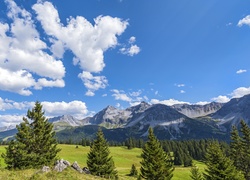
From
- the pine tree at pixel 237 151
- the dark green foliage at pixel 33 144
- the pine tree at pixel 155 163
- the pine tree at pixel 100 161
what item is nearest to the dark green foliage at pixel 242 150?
the pine tree at pixel 237 151

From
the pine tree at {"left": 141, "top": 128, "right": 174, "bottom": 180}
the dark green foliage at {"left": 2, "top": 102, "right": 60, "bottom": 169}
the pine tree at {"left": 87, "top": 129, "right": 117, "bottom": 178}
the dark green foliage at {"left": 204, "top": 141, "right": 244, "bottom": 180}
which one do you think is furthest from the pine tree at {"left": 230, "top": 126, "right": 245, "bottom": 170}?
the dark green foliage at {"left": 2, "top": 102, "right": 60, "bottom": 169}

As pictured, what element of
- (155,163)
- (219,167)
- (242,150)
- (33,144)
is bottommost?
(219,167)

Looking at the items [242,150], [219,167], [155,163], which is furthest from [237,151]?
[155,163]

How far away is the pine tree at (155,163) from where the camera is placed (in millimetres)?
42938

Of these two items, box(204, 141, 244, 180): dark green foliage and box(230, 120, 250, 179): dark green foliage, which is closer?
box(204, 141, 244, 180): dark green foliage

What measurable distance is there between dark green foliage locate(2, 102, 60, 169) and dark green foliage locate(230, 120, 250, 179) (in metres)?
51.2

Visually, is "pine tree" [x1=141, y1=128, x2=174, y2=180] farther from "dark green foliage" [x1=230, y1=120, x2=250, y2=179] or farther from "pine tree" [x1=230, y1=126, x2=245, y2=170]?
"pine tree" [x1=230, y1=126, x2=245, y2=170]

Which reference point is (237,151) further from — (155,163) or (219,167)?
(155,163)

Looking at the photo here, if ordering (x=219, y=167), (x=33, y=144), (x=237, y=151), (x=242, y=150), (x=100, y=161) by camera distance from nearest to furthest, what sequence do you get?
(x=219, y=167), (x=33, y=144), (x=100, y=161), (x=242, y=150), (x=237, y=151)

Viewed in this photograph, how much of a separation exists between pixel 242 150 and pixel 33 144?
55937mm

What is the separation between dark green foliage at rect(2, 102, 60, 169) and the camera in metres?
40.5

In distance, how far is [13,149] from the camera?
4184 cm

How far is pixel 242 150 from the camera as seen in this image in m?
65.8

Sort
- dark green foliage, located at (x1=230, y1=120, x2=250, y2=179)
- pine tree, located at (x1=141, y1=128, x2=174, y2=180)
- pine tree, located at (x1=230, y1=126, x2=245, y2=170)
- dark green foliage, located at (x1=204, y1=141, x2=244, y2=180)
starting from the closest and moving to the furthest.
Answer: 1. dark green foliage, located at (x1=204, y1=141, x2=244, y2=180)
2. pine tree, located at (x1=141, y1=128, x2=174, y2=180)
3. dark green foliage, located at (x1=230, y1=120, x2=250, y2=179)
4. pine tree, located at (x1=230, y1=126, x2=245, y2=170)
